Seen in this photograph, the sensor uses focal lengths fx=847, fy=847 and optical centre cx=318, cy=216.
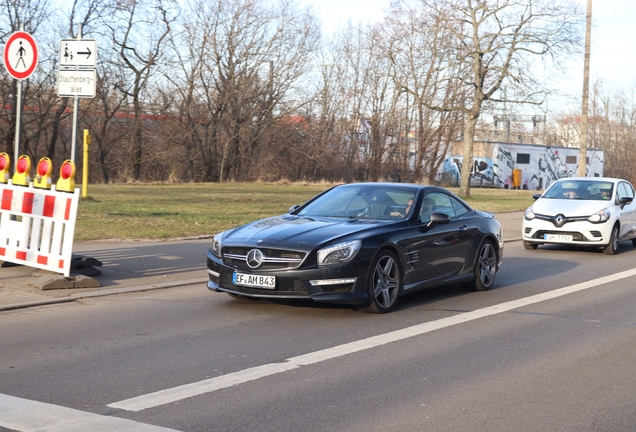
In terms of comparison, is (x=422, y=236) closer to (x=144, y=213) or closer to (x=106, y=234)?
(x=106, y=234)

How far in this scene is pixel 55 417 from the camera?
16.8ft

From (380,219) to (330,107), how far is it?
129 feet

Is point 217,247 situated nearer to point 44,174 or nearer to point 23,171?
point 44,174

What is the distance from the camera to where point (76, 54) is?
11969 mm

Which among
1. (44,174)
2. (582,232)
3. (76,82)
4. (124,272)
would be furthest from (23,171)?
(582,232)

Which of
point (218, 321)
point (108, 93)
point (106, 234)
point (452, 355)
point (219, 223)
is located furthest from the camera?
point (108, 93)

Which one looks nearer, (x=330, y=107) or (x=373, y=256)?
(x=373, y=256)

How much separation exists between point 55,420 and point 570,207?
13.7 metres

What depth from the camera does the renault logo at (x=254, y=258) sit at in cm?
870

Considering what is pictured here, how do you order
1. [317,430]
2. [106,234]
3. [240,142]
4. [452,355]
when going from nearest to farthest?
1. [317,430]
2. [452,355]
3. [106,234]
4. [240,142]

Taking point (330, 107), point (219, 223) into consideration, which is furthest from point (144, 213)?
point (330, 107)

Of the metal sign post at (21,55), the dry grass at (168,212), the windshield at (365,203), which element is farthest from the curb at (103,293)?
the dry grass at (168,212)

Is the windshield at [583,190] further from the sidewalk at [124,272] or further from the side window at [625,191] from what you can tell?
the sidewalk at [124,272]

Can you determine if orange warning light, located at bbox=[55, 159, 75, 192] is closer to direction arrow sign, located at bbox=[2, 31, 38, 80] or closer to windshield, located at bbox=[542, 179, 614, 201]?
direction arrow sign, located at bbox=[2, 31, 38, 80]
